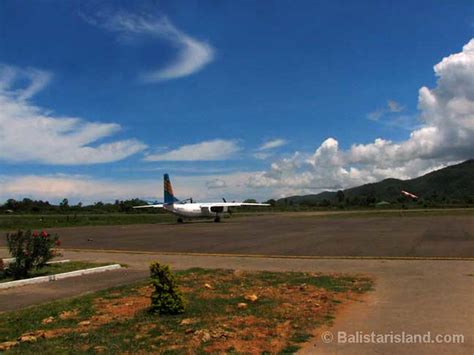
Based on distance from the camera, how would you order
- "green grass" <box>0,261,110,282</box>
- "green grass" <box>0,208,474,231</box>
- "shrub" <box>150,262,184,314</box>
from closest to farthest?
"shrub" <box>150,262,184,314</box>, "green grass" <box>0,261,110,282</box>, "green grass" <box>0,208,474,231</box>

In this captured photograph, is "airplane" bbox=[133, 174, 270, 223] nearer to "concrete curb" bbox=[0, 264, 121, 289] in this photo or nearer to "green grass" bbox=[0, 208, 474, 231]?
"green grass" bbox=[0, 208, 474, 231]

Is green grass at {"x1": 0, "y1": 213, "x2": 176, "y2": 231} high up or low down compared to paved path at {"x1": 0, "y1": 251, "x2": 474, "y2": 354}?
up

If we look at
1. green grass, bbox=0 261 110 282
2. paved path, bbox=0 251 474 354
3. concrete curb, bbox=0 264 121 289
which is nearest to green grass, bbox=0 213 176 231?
green grass, bbox=0 261 110 282

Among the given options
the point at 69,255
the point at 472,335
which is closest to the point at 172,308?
the point at 472,335

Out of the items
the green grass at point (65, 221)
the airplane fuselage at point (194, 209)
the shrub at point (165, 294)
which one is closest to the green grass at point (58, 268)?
the shrub at point (165, 294)

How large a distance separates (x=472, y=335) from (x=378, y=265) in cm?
757

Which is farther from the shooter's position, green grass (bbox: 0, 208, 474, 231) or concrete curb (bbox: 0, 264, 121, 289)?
green grass (bbox: 0, 208, 474, 231)

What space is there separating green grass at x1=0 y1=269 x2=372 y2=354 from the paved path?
0.51 meters

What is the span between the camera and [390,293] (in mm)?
9258

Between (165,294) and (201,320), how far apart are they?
807 mm

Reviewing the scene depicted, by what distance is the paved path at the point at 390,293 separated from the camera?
5965 mm

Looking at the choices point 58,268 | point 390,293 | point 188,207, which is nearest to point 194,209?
point 188,207

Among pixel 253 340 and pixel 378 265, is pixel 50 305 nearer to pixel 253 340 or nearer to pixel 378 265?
pixel 253 340

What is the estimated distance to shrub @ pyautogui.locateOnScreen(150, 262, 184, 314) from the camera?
294 inches
